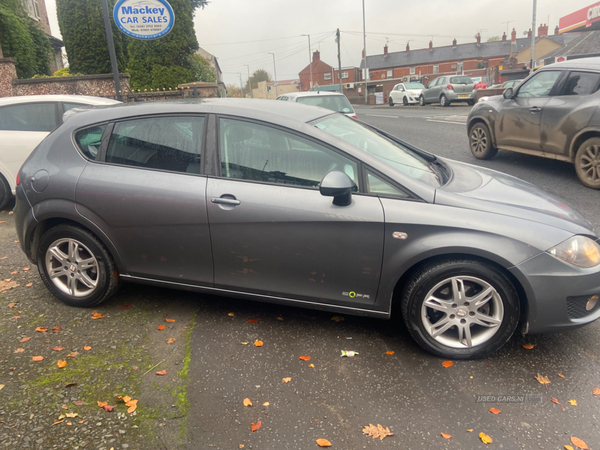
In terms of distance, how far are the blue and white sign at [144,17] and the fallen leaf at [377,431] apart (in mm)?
13126

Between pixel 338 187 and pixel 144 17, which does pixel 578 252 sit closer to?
pixel 338 187

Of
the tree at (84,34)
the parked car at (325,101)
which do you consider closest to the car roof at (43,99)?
the parked car at (325,101)

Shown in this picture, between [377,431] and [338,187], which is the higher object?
[338,187]

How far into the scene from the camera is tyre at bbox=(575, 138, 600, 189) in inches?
252

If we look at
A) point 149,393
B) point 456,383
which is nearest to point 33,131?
point 149,393

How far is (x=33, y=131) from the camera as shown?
259 inches

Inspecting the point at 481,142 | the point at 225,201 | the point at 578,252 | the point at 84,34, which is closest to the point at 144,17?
the point at 84,34

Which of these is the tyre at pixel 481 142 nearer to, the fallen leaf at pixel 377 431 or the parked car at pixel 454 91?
the fallen leaf at pixel 377 431

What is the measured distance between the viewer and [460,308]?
3012 millimetres

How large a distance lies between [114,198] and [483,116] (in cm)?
736

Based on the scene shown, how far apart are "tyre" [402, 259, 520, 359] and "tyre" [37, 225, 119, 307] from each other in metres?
2.39

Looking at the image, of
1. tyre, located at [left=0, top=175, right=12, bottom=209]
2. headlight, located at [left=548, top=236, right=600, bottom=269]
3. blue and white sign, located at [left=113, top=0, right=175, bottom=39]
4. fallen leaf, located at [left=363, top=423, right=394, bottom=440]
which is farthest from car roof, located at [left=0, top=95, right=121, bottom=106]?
blue and white sign, located at [left=113, top=0, right=175, bottom=39]

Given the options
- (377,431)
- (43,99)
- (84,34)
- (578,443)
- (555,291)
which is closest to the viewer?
(578,443)

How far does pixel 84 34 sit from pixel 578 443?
18.1 metres
